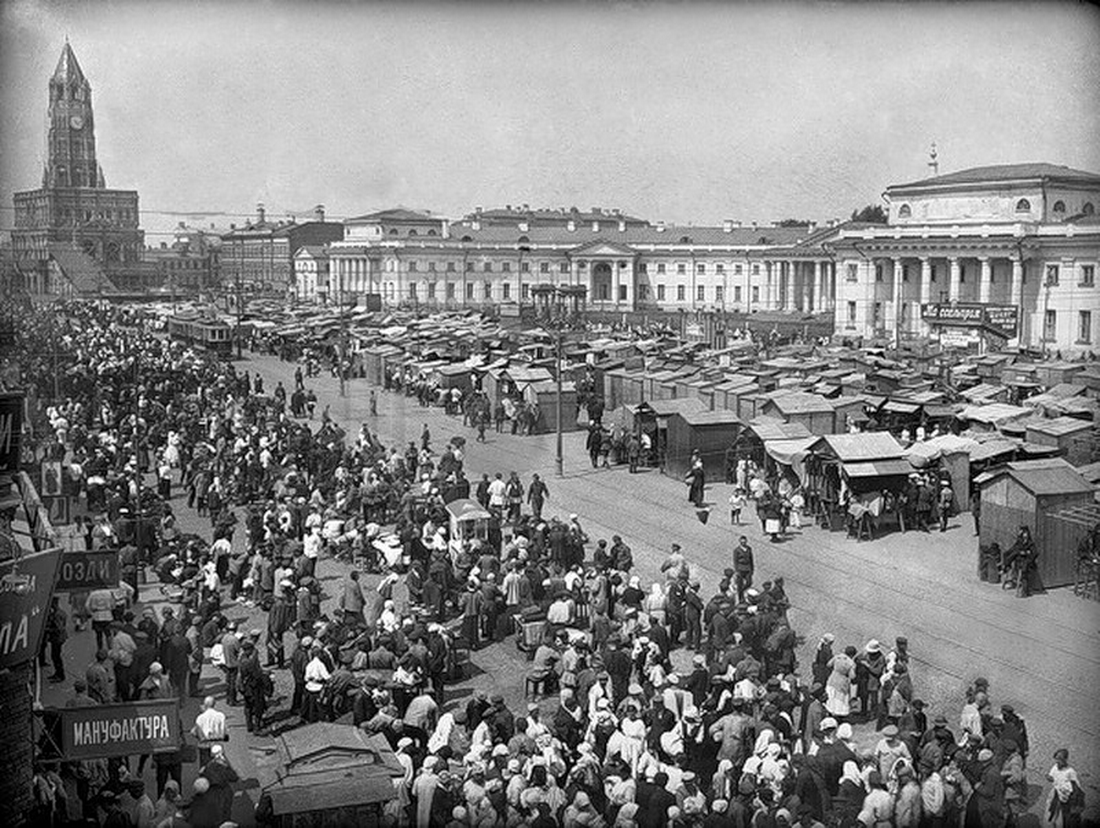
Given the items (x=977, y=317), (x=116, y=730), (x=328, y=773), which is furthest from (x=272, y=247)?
(x=328, y=773)

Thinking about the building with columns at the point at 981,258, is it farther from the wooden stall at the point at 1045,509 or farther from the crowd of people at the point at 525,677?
the crowd of people at the point at 525,677

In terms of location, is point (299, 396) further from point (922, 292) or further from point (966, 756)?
point (922, 292)

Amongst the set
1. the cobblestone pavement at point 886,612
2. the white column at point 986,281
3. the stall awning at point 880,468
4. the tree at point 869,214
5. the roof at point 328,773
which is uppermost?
the tree at point 869,214

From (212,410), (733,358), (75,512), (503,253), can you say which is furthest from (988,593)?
(503,253)

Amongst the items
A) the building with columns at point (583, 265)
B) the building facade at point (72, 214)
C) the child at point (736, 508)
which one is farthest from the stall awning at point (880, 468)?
the building with columns at point (583, 265)

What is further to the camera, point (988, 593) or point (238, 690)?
point (988, 593)

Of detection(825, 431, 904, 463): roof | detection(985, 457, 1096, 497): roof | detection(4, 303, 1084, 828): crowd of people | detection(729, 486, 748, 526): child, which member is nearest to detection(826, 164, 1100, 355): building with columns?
detection(825, 431, 904, 463): roof

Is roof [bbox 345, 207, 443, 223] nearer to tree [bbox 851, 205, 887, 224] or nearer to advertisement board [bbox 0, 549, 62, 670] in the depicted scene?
tree [bbox 851, 205, 887, 224]
